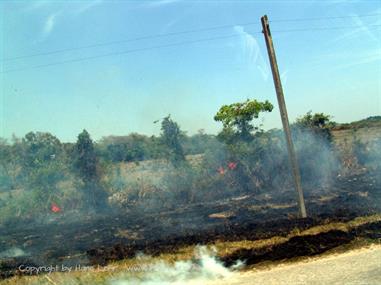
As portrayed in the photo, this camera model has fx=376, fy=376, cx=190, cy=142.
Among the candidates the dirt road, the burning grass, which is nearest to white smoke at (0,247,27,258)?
the burning grass

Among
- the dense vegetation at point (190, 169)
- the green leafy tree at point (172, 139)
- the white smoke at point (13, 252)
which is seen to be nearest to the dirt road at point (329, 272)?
the white smoke at point (13, 252)

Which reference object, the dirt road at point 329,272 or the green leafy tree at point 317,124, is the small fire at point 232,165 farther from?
the dirt road at point 329,272

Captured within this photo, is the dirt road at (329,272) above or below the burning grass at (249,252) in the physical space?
below

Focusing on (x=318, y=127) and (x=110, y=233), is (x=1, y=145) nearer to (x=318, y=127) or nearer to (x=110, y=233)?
(x=110, y=233)

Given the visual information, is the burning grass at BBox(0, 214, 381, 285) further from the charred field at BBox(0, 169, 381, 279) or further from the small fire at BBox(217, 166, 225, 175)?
the small fire at BBox(217, 166, 225, 175)

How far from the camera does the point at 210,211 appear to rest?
695 inches

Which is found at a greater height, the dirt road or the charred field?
the charred field

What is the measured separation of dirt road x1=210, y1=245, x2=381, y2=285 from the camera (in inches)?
315

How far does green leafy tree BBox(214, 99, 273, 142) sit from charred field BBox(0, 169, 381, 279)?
14.2ft

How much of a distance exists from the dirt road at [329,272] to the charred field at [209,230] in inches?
30.4

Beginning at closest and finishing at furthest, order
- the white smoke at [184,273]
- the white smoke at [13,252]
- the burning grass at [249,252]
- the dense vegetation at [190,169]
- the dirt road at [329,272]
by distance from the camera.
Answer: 1. the dirt road at [329,272]
2. the white smoke at [184,273]
3. the burning grass at [249,252]
4. the white smoke at [13,252]
5. the dense vegetation at [190,169]

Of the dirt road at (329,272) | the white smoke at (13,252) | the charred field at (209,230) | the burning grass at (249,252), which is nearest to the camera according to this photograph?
the dirt road at (329,272)

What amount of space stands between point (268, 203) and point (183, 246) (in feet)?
23.1

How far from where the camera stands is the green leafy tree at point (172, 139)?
78.3 ft
